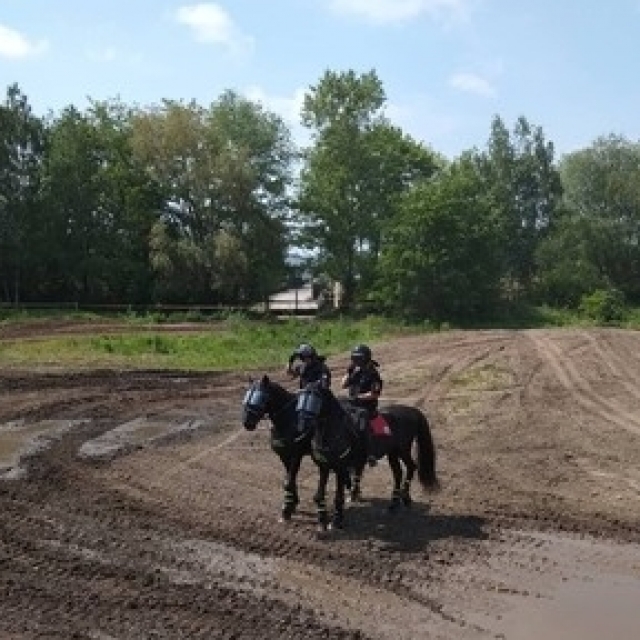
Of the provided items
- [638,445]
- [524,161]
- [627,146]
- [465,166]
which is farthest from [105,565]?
[627,146]

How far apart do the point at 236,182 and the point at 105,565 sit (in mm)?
44400

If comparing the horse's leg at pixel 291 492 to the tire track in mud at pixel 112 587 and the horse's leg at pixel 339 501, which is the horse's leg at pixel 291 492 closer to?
the horse's leg at pixel 339 501

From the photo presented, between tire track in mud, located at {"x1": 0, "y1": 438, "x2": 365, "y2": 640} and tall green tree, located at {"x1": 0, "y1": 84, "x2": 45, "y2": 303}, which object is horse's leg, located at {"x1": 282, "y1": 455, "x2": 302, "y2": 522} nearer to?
tire track in mud, located at {"x1": 0, "y1": 438, "x2": 365, "y2": 640}

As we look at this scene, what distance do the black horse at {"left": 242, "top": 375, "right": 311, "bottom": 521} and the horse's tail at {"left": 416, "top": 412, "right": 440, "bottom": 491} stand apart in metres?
1.90

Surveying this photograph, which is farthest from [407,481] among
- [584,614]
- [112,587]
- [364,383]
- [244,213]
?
[244,213]

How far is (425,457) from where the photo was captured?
1438 centimetres

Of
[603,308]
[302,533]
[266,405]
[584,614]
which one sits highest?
[603,308]

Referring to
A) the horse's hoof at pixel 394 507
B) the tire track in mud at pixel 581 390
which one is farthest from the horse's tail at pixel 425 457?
the tire track in mud at pixel 581 390

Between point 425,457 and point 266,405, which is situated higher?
point 266,405

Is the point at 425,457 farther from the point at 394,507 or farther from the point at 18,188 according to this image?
the point at 18,188

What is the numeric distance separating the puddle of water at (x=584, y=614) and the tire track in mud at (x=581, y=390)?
9.94 meters

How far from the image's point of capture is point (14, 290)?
2200 inches

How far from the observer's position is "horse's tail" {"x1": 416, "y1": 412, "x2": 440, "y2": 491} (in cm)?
1428

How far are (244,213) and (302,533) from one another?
43.4 m
